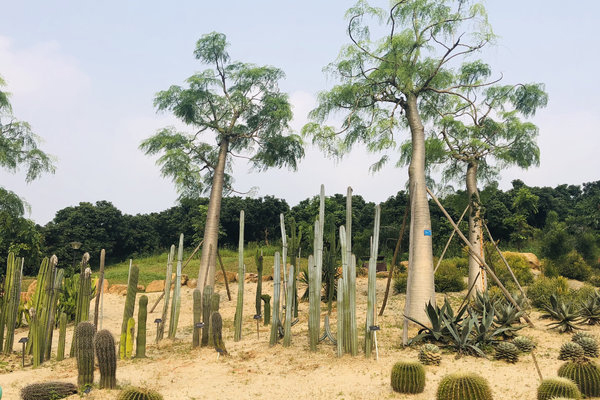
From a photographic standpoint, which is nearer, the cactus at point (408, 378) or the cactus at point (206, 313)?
the cactus at point (408, 378)

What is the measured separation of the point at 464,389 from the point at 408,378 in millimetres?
770

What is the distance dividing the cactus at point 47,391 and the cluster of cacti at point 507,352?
18.8 feet

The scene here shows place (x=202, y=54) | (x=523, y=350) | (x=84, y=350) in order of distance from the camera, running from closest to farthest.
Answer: (x=84, y=350) → (x=523, y=350) → (x=202, y=54)

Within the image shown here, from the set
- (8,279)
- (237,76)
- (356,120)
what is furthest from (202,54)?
(8,279)

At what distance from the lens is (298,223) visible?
26.4 metres

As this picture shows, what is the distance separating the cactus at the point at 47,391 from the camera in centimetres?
580

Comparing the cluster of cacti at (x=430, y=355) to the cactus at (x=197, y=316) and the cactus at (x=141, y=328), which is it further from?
the cactus at (x=141, y=328)

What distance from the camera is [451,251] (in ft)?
73.3

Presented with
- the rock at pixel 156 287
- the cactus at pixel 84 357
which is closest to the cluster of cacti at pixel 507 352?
the cactus at pixel 84 357

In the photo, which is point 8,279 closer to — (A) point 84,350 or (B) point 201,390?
(A) point 84,350

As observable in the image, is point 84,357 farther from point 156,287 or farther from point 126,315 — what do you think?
point 156,287

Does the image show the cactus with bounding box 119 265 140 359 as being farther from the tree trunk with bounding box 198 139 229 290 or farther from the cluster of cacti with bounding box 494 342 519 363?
the cluster of cacti with bounding box 494 342 519 363

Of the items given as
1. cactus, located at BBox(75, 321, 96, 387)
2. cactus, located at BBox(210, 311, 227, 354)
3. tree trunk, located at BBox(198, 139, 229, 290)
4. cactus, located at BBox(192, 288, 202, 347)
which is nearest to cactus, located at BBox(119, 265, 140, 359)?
cactus, located at BBox(192, 288, 202, 347)

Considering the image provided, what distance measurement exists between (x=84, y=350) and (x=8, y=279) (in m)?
3.74
